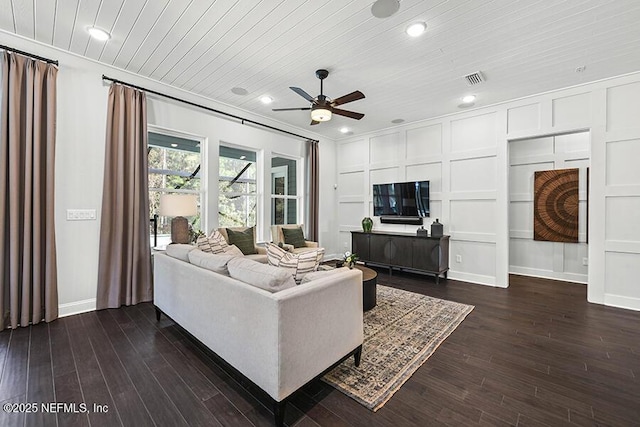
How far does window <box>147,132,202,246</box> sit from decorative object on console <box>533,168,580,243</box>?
6109 mm

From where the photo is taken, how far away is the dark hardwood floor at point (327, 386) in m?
1.68

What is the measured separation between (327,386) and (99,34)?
13.0 ft

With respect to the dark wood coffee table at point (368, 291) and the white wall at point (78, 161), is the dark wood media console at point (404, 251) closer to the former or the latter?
the dark wood coffee table at point (368, 291)

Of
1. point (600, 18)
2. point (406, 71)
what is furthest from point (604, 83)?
point (406, 71)

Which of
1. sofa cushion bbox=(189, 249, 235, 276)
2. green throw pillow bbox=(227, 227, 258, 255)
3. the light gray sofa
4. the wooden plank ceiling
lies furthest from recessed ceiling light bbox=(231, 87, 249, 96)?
the light gray sofa

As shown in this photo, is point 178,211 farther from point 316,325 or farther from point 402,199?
point 402,199

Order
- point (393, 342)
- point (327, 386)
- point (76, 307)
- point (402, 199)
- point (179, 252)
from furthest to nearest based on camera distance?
point (402, 199) → point (76, 307) → point (179, 252) → point (393, 342) → point (327, 386)

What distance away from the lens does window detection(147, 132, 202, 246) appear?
4074 millimetres

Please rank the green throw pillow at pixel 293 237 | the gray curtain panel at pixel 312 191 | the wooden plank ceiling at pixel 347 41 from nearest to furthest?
the wooden plank ceiling at pixel 347 41 < the green throw pillow at pixel 293 237 < the gray curtain panel at pixel 312 191

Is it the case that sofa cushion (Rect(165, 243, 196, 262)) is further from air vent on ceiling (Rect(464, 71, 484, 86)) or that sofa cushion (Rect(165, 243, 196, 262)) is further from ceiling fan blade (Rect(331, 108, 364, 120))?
air vent on ceiling (Rect(464, 71, 484, 86))

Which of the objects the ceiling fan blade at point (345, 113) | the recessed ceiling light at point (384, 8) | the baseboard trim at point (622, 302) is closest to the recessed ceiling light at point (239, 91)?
the ceiling fan blade at point (345, 113)

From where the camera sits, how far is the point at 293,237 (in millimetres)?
5168

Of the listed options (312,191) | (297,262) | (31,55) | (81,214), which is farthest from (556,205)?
(31,55)

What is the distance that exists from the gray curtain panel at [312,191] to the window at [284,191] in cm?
29
